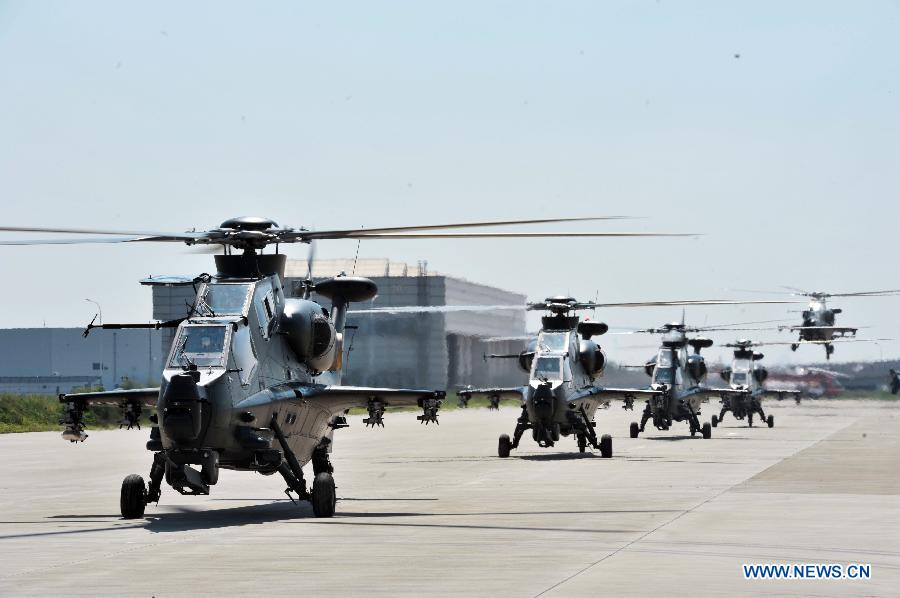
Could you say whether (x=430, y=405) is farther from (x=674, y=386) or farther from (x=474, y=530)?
(x=674, y=386)

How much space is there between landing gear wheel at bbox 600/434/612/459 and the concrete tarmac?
116cm

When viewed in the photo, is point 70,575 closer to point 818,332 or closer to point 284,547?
point 284,547

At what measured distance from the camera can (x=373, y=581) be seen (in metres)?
12.9

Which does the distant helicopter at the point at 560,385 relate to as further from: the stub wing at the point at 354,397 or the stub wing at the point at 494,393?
the stub wing at the point at 354,397

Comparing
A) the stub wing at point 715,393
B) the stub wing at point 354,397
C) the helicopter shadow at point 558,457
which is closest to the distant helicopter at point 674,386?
the stub wing at point 715,393

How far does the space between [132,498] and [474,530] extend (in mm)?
5065

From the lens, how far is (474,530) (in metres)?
17.4

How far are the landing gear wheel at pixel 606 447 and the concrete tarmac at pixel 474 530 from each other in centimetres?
116

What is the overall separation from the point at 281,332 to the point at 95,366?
373ft

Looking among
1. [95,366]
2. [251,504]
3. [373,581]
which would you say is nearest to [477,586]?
[373,581]

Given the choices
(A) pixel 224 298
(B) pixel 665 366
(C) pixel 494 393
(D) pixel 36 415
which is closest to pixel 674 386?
(B) pixel 665 366

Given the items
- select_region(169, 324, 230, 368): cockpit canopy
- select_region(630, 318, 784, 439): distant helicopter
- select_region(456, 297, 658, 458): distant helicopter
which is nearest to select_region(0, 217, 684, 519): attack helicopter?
select_region(169, 324, 230, 368): cockpit canopy

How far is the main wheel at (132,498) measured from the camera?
62.8 feet

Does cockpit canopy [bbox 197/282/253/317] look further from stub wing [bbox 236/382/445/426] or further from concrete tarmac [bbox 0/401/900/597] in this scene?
concrete tarmac [bbox 0/401/900/597]
